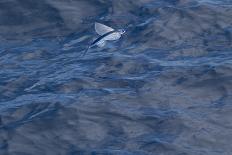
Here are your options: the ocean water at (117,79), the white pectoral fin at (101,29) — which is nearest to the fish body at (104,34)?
the white pectoral fin at (101,29)

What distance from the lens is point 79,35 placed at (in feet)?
35.5

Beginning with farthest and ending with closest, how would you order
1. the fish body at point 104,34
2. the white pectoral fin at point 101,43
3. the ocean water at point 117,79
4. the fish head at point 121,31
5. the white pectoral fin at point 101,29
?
the fish head at point 121,31 → the white pectoral fin at point 101,29 → the white pectoral fin at point 101,43 → the fish body at point 104,34 → the ocean water at point 117,79

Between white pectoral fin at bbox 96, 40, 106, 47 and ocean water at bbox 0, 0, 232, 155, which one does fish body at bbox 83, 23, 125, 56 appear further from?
ocean water at bbox 0, 0, 232, 155

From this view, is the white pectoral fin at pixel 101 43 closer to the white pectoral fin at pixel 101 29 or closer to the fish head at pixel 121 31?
the white pectoral fin at pixel 101 29

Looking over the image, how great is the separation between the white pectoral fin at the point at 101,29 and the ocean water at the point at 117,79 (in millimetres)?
302

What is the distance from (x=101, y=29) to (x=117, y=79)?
152 cm

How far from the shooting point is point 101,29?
10.3 meters

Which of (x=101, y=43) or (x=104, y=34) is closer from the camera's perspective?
(x=104, y=34)

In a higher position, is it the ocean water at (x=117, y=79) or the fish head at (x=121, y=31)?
the fish head at (x=121, y=31)

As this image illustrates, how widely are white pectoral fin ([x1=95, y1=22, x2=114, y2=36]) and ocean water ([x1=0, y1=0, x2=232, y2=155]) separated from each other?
302 millimetres

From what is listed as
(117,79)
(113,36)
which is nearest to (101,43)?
(113,36)

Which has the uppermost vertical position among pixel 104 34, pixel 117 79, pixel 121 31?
pixel 104 34

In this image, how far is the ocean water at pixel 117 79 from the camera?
7.60 meters

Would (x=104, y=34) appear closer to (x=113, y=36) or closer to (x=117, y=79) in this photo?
(x=113, y=36)
